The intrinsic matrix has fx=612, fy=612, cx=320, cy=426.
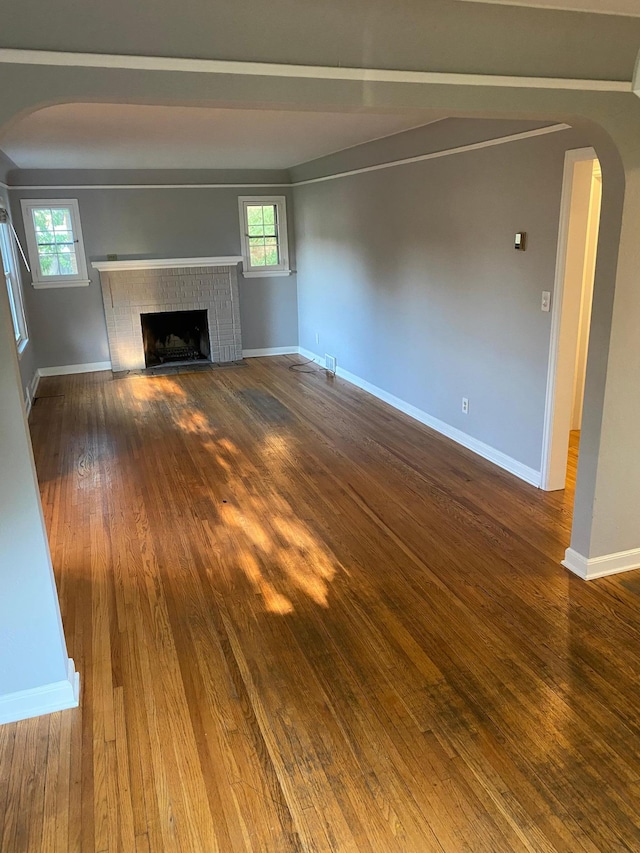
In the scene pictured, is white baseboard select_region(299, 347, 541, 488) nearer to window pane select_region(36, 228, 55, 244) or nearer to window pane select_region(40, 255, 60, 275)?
window pane select_region(40, 255, 60, 275)

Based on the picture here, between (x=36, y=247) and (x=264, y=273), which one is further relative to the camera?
(x=264, y=273)

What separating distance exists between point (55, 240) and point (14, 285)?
1025 millimetres

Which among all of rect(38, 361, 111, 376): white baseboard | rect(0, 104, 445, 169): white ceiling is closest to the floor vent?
rect(0, 104, 445, 169): white ceiling

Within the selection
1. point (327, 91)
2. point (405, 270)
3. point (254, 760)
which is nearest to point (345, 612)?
point (254, 760)

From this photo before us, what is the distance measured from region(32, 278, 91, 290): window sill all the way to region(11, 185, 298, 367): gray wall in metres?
0.04

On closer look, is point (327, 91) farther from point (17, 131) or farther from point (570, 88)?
point (17, 131)

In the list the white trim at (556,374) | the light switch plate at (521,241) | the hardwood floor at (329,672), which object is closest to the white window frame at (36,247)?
the hardwood floor at (329,672)

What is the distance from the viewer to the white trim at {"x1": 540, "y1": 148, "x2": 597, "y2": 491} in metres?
3.50

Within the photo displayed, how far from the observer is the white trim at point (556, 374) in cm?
350

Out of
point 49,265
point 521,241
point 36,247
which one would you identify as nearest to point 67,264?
point 49,265

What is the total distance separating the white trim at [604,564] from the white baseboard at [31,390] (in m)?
5.13

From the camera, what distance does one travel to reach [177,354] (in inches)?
328

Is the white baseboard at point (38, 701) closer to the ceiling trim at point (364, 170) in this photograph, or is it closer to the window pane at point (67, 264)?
the ceiling trim at point (364, 170)

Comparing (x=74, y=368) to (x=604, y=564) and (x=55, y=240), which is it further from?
(x=604, y=564)
